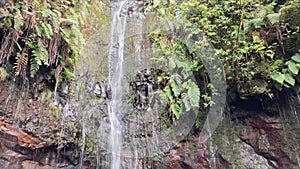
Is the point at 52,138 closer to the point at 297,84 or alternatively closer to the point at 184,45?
the point at 184,45

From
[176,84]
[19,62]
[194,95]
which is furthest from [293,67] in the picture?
[19,62]

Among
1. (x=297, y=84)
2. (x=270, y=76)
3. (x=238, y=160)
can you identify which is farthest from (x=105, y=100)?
(x=297, y=84)

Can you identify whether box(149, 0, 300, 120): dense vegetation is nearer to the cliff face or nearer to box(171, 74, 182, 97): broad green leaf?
box(171, 74, 182, 97): broad green leaf

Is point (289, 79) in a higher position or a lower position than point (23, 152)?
higher

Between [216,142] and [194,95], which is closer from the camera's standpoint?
[194,95]

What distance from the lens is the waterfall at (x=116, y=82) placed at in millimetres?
4277

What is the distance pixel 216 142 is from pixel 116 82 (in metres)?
2.06

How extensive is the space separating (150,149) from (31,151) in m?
1.76

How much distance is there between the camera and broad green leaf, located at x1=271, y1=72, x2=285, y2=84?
359 centimetres

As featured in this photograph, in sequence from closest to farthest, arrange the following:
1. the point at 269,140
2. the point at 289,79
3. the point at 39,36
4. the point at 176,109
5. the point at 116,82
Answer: the point at 289,79 → the point at 39,36 → the point at 269,140 → the point at 176,109 → the point at 116,82

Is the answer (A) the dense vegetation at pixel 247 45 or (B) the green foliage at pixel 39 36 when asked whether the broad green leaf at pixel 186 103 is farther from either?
(B) the green foliage at pixel 39 36

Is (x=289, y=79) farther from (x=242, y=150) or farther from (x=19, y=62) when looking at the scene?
(x=19, y=62)

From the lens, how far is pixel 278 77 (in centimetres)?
364

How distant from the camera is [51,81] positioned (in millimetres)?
4043
